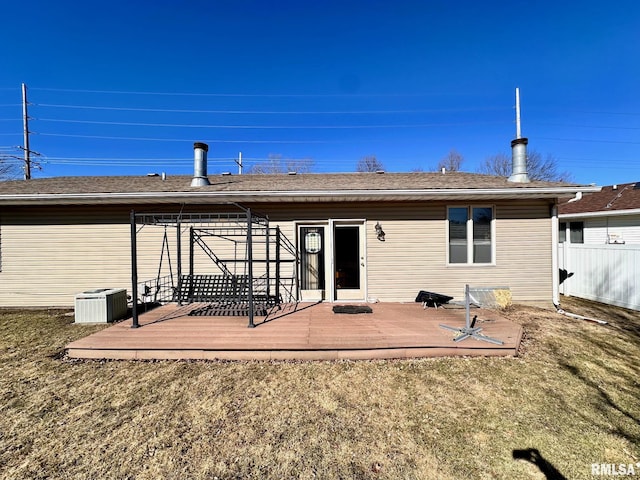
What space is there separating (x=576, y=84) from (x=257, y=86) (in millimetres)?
15818

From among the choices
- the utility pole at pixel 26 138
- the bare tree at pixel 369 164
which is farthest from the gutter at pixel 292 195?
the bare tree at pixel 369 164


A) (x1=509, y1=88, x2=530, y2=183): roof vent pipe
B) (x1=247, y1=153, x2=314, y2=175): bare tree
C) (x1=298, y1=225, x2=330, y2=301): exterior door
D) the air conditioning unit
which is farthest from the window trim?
(x1=247, y1=153, x2=314, y2=175): bare tree

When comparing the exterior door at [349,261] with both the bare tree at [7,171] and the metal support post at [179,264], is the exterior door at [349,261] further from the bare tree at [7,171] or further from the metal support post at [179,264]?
the bare tree at [7,171]

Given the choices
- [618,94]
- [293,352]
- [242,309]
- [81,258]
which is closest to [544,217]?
[293,352]

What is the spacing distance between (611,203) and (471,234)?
8618 mm

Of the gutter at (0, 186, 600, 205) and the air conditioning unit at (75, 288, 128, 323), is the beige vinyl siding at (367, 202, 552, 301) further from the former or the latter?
the air conditioning unit at (75, 288, 128, 323)

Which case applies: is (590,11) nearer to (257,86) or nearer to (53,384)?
(257,86)

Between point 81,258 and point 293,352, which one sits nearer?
point 293,352

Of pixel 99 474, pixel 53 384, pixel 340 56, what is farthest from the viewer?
pixel 340 56

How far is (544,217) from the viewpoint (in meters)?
6.71

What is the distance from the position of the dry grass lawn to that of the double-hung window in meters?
2.66

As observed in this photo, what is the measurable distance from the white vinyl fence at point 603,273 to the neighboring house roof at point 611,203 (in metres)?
2.45

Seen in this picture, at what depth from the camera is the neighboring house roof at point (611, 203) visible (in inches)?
392

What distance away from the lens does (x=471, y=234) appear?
6727mm
